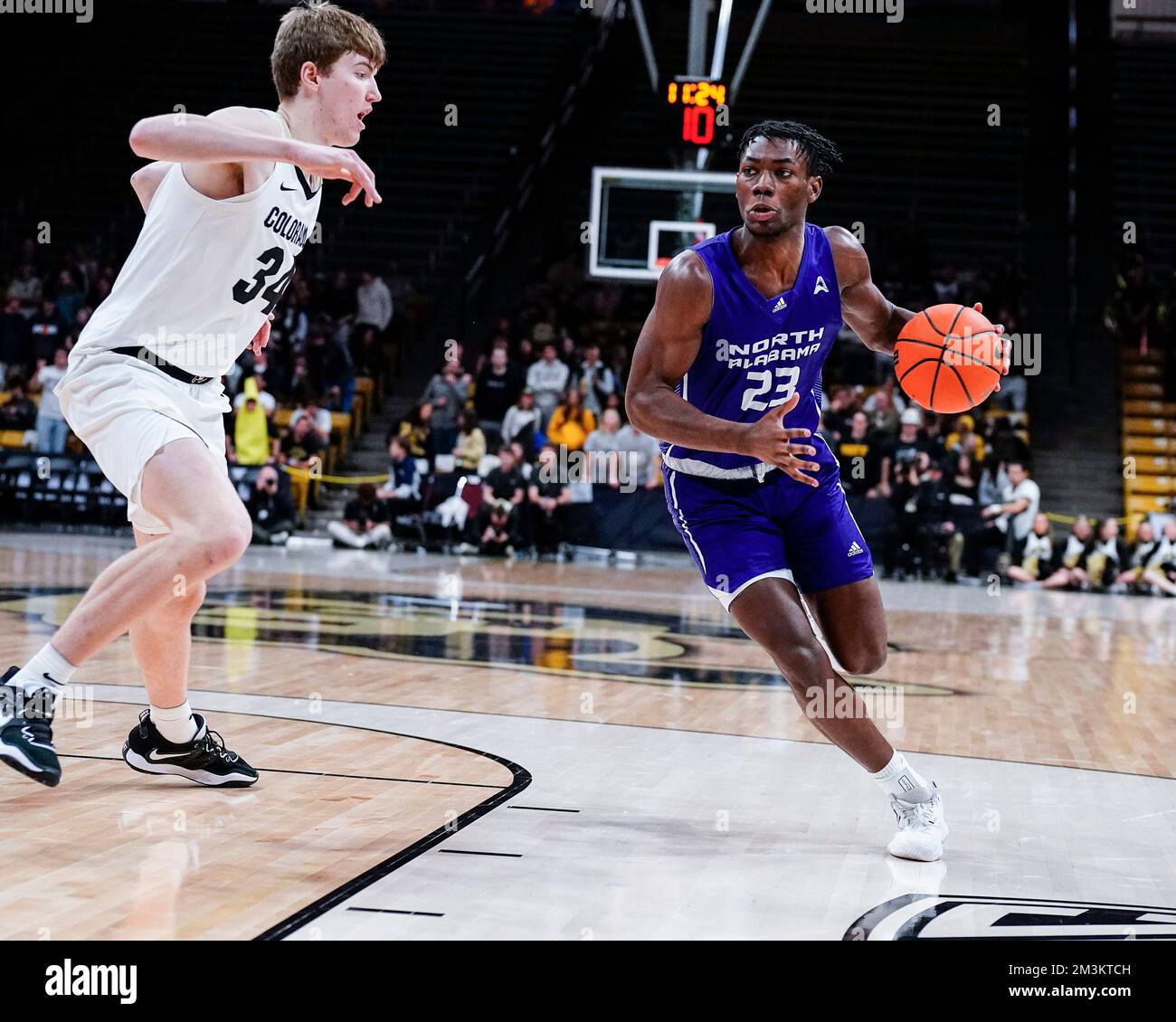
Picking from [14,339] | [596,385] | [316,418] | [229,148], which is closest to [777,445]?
[229,148]

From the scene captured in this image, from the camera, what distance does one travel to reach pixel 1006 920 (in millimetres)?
3432

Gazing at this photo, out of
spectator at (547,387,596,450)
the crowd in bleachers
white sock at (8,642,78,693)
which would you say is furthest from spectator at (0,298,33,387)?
white sock at (8,642,78,693)

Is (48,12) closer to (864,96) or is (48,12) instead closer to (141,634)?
(864,96)

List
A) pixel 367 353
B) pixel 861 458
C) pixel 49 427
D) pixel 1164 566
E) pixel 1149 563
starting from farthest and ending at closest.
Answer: pixel 367 353
pixel 49 427
pixel 861 458
pixel 1149 563
pixel 1164 566

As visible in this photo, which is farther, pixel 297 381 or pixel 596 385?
pixel 297 381

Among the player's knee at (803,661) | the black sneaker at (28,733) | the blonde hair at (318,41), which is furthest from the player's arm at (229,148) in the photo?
the player's knee at (803,661)

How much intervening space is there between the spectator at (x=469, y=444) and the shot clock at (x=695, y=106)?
150 inches

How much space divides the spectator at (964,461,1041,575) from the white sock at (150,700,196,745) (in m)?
11.6

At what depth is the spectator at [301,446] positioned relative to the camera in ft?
54.1

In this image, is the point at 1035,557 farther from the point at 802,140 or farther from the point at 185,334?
the point at 185,334

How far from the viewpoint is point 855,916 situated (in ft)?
11.2
